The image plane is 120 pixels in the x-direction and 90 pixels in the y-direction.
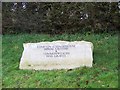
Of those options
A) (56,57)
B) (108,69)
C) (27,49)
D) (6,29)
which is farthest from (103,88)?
(6,29)

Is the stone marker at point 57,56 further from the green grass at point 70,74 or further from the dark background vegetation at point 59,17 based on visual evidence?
the dark background vegetation at point 59,17

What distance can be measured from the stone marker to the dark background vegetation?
8.04ft

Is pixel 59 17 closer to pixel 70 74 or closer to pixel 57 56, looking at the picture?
pixel 57 56

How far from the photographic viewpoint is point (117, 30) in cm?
984

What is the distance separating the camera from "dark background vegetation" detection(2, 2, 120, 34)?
985cm

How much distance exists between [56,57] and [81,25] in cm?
278

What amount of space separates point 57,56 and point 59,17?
2.89 meters

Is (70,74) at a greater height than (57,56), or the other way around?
(57,56)

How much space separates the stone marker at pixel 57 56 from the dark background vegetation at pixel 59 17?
2.45 metres

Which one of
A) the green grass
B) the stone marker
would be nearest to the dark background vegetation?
the green grass

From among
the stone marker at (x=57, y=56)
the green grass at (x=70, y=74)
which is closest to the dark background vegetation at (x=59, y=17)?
the green grass at (x=70, y=74)

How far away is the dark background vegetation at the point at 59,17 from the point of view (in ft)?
32.3

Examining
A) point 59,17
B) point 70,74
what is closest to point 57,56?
point 70,74

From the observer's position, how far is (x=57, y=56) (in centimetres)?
742
